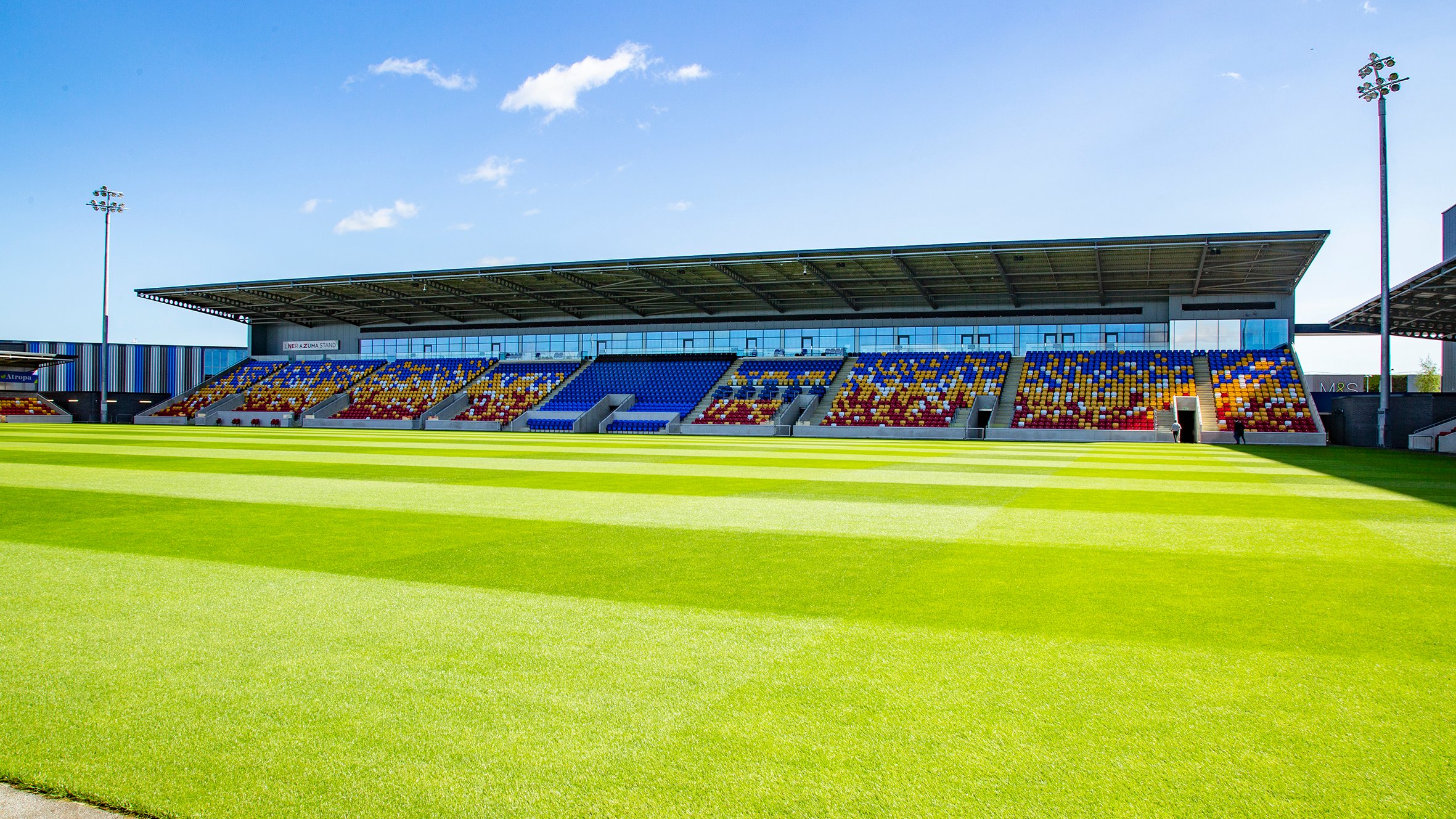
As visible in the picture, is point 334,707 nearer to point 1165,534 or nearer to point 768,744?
point 768,744

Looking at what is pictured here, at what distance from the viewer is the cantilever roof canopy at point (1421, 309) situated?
29.0m

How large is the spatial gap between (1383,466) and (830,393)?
31.0m

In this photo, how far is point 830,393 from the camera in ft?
167

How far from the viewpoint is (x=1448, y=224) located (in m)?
50.9

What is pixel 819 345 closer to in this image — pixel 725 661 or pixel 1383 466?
pixel 1383 466

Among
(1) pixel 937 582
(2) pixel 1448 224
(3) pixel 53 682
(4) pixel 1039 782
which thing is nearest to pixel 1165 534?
(1) pixel 937 582

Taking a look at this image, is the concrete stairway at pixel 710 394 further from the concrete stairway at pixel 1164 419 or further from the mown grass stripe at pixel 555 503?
the mown grass stripe at pixel 555 503

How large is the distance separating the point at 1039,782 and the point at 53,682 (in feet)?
16.4

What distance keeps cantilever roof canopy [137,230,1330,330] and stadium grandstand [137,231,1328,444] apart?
0.62 feet

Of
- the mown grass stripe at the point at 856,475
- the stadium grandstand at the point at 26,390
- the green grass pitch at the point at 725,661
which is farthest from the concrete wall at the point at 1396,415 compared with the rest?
the stadium grandstand at the point at 26,390

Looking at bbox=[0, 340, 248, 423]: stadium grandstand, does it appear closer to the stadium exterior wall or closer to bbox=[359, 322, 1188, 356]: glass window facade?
the stadium exterior wall

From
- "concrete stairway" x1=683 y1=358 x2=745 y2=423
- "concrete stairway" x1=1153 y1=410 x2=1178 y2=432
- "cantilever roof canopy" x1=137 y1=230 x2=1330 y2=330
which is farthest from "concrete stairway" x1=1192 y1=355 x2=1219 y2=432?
"concrete stairway" x1=683 y1=358 x2=745 y2=423

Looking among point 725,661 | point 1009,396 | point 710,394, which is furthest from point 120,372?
point 725,661

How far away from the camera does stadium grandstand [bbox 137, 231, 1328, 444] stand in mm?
42469
